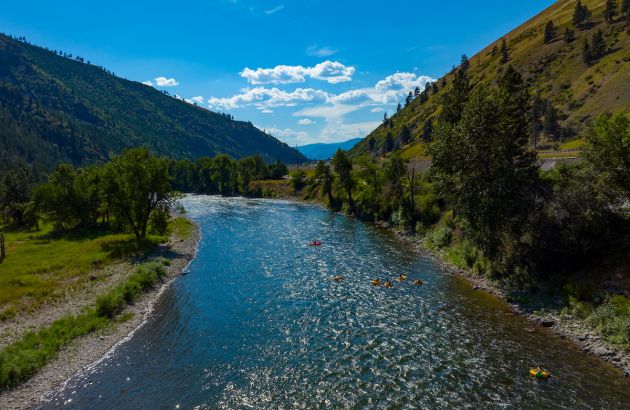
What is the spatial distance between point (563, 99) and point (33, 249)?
172530 millimetres

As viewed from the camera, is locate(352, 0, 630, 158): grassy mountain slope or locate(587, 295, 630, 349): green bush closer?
locate(587, 295, 630, 349): green bush

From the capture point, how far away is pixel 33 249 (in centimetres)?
6297

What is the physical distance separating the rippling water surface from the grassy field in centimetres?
1245

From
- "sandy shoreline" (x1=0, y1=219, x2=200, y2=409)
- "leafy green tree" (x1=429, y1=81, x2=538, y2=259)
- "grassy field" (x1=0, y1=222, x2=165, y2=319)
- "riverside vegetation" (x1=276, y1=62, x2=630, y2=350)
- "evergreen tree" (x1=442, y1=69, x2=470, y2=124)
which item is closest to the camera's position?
"sandy shoreline" (x1=0, y1=219, x2=200, y2=409)

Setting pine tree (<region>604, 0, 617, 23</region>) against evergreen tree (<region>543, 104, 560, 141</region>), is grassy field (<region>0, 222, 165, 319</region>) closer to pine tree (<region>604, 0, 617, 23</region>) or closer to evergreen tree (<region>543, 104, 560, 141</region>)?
evergreen tree (<region>543, 104, 560, 141</region>)

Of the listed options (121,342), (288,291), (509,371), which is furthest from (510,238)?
(121,342)

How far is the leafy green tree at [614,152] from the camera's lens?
3325 cm

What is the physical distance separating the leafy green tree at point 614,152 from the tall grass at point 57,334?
47465 millimetres

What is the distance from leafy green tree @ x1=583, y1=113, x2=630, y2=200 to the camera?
33250mm

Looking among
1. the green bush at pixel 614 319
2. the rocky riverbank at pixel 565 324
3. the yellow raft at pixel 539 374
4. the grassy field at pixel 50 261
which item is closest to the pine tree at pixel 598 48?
the rocky riverbank at pixel 565 324

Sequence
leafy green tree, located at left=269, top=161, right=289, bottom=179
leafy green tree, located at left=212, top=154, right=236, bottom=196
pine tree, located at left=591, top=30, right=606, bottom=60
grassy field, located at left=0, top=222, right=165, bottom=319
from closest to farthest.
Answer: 1. grassy field, located at left=0, top=222, right=165, bottom=319
2. pine tree, located at left=591, top=30, right=606, bottom=60
3. leafy green tree, located at left=212, top=154, right=236, bottom=196
4. leafy green tree, located at left=269, top=161, right=289, bottom=179

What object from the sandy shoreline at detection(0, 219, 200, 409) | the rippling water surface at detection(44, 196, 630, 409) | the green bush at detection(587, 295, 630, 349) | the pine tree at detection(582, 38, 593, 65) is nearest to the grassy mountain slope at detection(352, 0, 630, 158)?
the pine tree at detection(582, 38, 593, 65)

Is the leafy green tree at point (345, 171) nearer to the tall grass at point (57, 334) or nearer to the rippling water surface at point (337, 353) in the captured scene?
the rippling water surface at point (337, 353)

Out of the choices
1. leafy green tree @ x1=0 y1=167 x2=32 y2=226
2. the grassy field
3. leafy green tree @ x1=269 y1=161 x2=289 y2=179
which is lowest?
the grassy field
